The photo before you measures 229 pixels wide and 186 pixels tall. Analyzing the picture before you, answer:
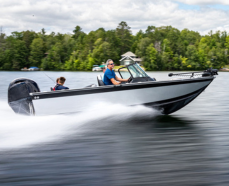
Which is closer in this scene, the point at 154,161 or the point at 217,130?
the point at 154,161

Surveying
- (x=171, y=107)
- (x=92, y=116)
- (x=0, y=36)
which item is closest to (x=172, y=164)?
(x=92, y=116)

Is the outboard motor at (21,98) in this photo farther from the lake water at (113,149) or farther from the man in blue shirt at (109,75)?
the man in blue shirt at (109,75)

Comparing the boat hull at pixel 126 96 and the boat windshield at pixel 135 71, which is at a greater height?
the boat windshield at pixel 135 71

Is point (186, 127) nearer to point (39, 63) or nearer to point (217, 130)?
point (217, 130)

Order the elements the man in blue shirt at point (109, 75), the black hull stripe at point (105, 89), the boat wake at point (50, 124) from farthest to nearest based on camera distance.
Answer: the man in blue shirt at point (109, 75) → the black hull stripe at point (105, 89) → the boat wake at point (50, 124)

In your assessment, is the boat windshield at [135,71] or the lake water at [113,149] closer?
the lake water at [113,149]

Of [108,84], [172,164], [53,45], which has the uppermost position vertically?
[53,45]

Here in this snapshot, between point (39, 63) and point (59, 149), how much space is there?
96.7 metres

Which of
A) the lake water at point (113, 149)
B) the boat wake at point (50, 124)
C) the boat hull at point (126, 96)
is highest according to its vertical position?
the boat hull at point (126, 96)

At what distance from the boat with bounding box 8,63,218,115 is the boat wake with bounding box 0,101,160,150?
21 centimetres

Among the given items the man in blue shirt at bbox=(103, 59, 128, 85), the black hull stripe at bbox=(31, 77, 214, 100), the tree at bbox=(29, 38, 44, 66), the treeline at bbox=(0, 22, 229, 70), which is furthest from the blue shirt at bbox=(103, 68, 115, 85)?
the tree at bbox=(29, 38, 44, 66)

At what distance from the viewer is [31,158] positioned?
5586 millimetres

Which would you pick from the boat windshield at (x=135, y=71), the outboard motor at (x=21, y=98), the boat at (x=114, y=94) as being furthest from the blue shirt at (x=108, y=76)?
the outboard motor at (x=21, y=98)

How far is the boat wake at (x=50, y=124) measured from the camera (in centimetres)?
698
